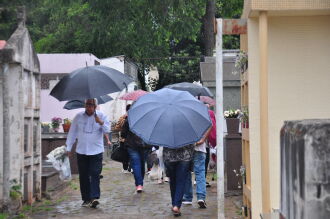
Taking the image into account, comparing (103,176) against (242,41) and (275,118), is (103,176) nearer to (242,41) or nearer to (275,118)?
(242,41)

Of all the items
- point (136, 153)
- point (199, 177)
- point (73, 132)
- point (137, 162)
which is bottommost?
point (199, 177)

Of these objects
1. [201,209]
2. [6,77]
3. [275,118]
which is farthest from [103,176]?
[275,118]

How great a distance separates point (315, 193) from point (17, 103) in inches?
251

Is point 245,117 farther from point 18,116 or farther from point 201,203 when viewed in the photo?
point 18,116

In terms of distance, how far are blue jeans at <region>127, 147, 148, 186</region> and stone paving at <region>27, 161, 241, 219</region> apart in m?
0.32

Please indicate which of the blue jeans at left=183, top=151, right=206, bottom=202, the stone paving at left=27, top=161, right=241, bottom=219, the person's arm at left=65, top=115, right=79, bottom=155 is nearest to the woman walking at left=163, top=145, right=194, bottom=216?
the stone paving at left=27, top=161, right=241, bottom=219

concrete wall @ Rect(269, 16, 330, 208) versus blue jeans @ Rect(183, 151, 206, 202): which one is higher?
concrete wall @ Rect(269, 16, 330, 208)

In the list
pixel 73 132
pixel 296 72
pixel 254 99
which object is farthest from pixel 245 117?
pixel 73 132

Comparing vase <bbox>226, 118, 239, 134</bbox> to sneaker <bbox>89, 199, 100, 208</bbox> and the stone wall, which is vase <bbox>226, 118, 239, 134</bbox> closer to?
sneaker <bbox>89, 199, 100, 208</bbox>

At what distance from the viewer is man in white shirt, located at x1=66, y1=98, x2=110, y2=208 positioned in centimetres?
1044

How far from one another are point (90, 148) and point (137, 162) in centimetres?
190

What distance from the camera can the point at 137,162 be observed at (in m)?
12.1

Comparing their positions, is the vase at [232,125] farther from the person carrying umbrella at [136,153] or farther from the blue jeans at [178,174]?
the blue jeans at [178,174]

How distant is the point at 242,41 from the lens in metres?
9.03
